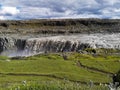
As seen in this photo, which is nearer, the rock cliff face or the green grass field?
the green grass field

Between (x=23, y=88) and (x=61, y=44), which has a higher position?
(x=23, y=88)

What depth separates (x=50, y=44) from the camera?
146 meters

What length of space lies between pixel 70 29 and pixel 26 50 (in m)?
48.8

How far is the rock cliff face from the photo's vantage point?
444 ft

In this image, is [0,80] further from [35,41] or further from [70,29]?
[70,29]

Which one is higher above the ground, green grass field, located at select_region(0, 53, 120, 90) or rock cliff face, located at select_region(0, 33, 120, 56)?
green grass field, located at select_region(0, 53, 120, 90)

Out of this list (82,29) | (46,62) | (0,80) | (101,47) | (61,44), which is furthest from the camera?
(82,29)

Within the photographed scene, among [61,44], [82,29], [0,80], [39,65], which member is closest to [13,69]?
[39,65]

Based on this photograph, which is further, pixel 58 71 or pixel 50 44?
pixel 50 44

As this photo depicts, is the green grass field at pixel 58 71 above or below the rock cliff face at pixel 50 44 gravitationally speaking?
above

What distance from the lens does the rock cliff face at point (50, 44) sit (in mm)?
135462

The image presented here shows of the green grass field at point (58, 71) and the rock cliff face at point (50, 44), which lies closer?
the green grass field at point (58, 71)

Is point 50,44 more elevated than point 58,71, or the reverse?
point 58,71

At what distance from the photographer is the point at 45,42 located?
148875 millimetres
